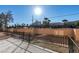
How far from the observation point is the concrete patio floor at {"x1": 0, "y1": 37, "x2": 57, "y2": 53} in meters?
2.03

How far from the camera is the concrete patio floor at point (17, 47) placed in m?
2.03

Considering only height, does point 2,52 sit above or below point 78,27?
below

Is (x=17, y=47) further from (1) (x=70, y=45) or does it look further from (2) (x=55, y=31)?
(1) (x=70, y=45)

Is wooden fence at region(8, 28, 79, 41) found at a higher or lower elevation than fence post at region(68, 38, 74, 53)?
higher

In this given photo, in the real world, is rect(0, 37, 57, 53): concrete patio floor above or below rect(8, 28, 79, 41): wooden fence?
below

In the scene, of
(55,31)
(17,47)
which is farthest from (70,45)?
(17,47)

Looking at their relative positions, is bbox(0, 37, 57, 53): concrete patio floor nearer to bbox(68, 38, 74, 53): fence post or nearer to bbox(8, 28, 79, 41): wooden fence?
bbox(8, 28, 79, 41): wooden fence

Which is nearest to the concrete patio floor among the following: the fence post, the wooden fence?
the wooden fence

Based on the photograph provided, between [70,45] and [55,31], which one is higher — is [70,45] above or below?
below

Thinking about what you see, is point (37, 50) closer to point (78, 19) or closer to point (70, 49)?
point (70, 49)

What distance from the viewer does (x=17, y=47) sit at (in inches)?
80.5
